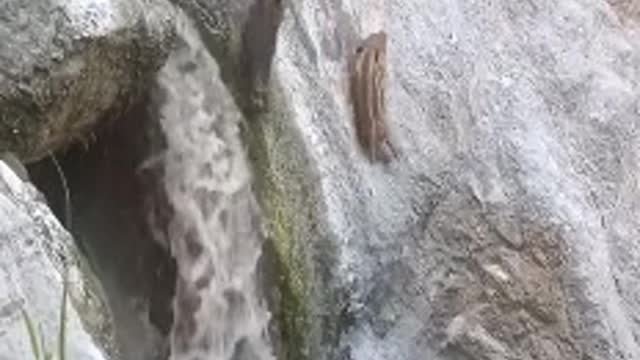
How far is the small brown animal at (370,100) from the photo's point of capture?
4.05 metres

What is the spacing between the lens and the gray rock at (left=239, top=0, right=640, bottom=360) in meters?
3.82

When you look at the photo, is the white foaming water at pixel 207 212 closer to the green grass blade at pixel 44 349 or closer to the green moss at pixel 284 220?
the green moss at pixel 284 220

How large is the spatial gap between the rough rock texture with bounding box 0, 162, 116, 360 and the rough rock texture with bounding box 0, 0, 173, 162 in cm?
33

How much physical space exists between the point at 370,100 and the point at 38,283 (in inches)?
67.1

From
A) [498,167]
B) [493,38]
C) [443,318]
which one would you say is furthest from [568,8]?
[443,318]

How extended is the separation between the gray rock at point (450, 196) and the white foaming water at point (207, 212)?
0.30ft

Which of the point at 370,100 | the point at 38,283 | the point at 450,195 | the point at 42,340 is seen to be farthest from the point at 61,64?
the point at 450,195

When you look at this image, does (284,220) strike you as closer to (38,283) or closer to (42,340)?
(38,283)

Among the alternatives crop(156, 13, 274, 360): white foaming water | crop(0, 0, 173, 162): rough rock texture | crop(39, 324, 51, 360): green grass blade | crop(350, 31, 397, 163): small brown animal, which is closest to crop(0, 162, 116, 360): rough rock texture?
crop(39, 324, 51, 360): green grass blade

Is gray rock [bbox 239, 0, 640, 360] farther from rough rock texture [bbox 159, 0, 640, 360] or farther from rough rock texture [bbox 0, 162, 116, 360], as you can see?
rough rock texture [bbox 0, 162, 116, 360]

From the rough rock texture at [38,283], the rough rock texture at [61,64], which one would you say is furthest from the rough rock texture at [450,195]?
the rough rock texture at [38,283]

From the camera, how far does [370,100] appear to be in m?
4.06

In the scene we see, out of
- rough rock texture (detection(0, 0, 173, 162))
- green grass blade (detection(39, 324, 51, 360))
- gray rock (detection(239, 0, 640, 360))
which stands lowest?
gray rock (detection(239, 0, 640, 360))

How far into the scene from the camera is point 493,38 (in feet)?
14.1
